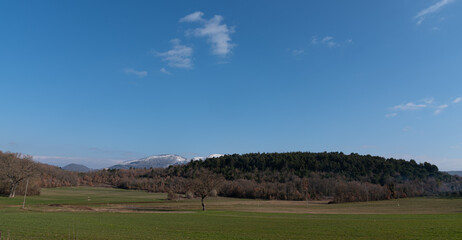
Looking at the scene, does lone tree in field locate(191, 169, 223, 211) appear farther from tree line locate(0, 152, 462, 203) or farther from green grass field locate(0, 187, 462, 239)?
tree line locate(0, 152, 462, 203)

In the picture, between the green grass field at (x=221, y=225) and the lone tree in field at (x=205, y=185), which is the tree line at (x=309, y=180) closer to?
the lone tree in field at (x=205, y=185)

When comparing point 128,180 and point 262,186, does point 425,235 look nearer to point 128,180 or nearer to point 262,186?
point 262,186

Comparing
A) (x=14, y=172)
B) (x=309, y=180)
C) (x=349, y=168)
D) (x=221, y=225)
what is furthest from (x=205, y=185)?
(x=349, y=168)

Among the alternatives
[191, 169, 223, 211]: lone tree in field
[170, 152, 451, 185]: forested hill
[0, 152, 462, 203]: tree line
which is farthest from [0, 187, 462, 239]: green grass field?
[170, 152, 451, 185]: forested hill

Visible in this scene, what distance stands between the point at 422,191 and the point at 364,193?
3295 centimetres

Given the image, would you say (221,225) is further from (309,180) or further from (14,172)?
(309,180)

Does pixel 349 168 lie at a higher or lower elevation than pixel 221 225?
higher

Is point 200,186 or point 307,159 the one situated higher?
point 307,159

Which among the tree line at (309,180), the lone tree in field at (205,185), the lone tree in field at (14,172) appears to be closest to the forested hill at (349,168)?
the tree line at (309,180)

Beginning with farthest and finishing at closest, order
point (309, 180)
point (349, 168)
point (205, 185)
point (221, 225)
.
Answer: point (349, 168) < point (309, 180) < point (205, 185) < point (221, 225)

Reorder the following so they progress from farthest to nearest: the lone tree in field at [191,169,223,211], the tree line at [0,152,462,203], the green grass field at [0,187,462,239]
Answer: the tree line at [0,152,462,203] < the lone tree in field at [191,169,223,211] < the green grass field at [0,187,462,239]

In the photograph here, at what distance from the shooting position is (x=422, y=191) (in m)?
141

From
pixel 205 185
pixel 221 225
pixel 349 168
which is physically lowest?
pixel 221 225

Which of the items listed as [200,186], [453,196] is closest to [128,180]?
[200,186]
